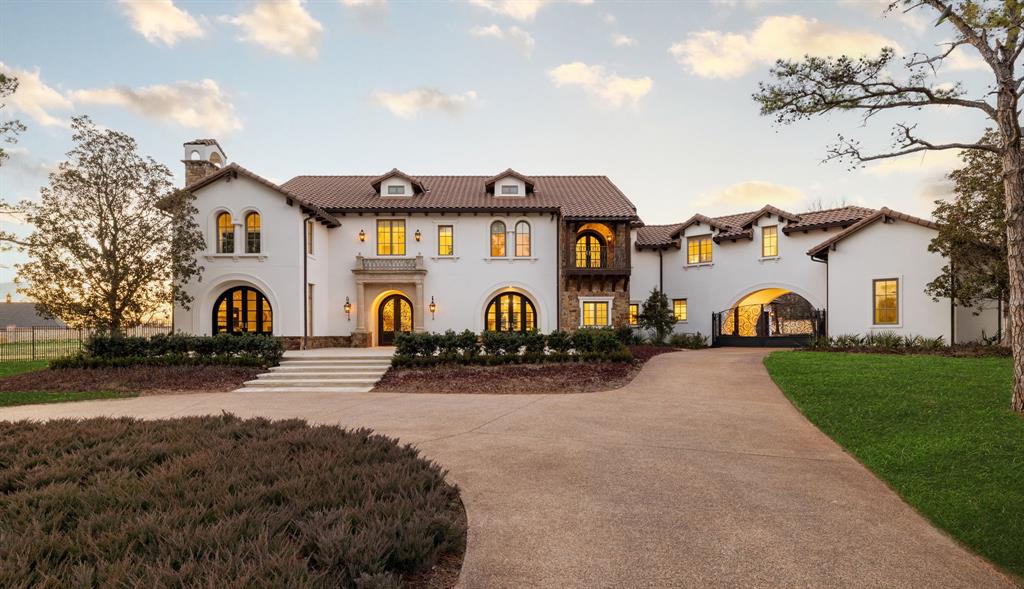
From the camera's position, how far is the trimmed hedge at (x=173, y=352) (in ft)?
42.6

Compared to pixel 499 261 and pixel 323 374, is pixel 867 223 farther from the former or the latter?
pixel 323 374

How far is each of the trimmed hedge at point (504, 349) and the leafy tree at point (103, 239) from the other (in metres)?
8.84

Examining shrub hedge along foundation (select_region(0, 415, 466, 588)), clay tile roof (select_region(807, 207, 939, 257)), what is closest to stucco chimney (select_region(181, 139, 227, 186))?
shrub hedge along foundation (select_region(0, 415, 466, 588))

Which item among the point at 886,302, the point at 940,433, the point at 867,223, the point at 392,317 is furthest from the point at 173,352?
the point at 886,302

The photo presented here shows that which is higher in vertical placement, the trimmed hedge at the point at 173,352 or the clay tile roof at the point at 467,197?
the clay tile roof at the point at 467,197

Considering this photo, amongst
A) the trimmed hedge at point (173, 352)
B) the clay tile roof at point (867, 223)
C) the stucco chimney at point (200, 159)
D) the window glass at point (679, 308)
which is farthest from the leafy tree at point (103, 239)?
the clay tile roof at point (867, 223)

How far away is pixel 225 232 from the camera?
684 inches

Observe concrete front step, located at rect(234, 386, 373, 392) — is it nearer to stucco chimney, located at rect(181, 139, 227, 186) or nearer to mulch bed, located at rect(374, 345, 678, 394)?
mulch bed, located at rect(374, 345, 678, 394)

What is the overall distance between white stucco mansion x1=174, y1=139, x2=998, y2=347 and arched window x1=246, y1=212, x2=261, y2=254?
54 mm

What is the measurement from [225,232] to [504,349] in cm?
1208

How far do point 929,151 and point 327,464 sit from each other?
1057cm

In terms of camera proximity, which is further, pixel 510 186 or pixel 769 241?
pixel 510 186

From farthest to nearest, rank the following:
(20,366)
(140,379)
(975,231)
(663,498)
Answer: (20,366) → (975,231) → (140,379) → (663,498)

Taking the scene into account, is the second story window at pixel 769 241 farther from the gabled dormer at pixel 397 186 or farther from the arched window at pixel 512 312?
the gabled dormer at pixel 397 186
